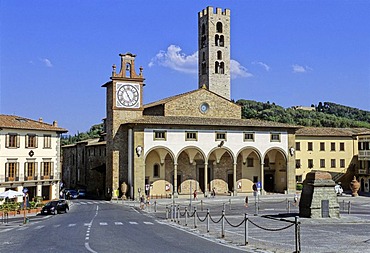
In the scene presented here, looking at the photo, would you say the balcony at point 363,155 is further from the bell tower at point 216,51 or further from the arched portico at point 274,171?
the bell tower at point 216,51

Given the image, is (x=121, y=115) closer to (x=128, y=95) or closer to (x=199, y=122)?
(x=128, y=95)

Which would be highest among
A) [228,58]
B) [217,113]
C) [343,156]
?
[228,58]

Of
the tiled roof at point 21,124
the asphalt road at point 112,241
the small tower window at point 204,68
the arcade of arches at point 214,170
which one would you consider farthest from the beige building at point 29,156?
the small tower window at point 204,68

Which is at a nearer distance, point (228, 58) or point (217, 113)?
point (217, 113)

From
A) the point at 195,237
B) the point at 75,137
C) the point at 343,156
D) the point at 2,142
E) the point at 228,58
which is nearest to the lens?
the point at 195,237

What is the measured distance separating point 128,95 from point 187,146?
8734mm

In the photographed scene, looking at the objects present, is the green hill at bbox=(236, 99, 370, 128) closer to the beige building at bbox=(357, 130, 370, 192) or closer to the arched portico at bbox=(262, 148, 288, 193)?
the beige building at bbox=(357, 130, 370, 192)

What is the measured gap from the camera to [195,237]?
848 inches

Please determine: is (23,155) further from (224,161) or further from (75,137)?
(75,137)

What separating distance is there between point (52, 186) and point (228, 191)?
20335 mm

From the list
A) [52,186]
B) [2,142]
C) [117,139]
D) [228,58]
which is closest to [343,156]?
[228,58]

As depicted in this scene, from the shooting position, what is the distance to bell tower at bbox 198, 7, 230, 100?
249 ft

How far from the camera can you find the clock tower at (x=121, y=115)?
55500 mm

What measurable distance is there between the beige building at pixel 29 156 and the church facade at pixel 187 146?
6.13m
